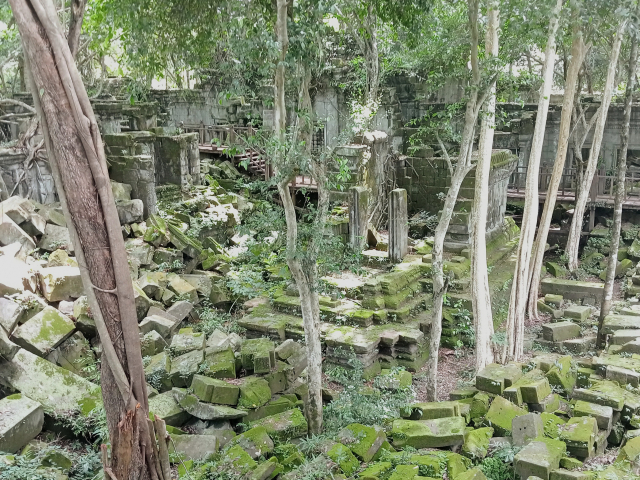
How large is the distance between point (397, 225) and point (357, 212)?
0.76 meters

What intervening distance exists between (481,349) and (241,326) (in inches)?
146

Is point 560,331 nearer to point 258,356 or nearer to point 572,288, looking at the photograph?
point 572,288

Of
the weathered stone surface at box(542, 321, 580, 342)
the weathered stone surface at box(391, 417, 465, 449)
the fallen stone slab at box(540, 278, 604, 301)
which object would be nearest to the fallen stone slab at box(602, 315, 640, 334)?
the weathered stone surface at box(542, 321, 580, 342)

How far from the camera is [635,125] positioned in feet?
55.6

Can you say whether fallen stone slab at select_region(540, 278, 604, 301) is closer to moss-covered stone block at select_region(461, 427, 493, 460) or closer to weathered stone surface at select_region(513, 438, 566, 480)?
moss-covered stone block at select_region(461, 427, 493, 460)

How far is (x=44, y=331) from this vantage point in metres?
7.33

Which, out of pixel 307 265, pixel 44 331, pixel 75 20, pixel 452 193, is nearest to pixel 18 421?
pixel 44 331

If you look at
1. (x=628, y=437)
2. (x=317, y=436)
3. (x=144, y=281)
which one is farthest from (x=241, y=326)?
(x=628, y=437)

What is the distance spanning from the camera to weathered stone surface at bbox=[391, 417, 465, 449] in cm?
580

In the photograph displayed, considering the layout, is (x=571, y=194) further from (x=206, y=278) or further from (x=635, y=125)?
(x=206, y=278)

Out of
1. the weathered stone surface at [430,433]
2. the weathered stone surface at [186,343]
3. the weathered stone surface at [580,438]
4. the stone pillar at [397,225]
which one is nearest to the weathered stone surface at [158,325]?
the weathered stone surface at [186,343]

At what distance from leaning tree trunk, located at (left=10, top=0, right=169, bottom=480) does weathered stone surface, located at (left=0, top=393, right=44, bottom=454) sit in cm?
234

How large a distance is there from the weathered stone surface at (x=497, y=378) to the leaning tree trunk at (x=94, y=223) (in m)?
4.54

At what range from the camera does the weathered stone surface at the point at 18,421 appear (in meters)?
5.23
